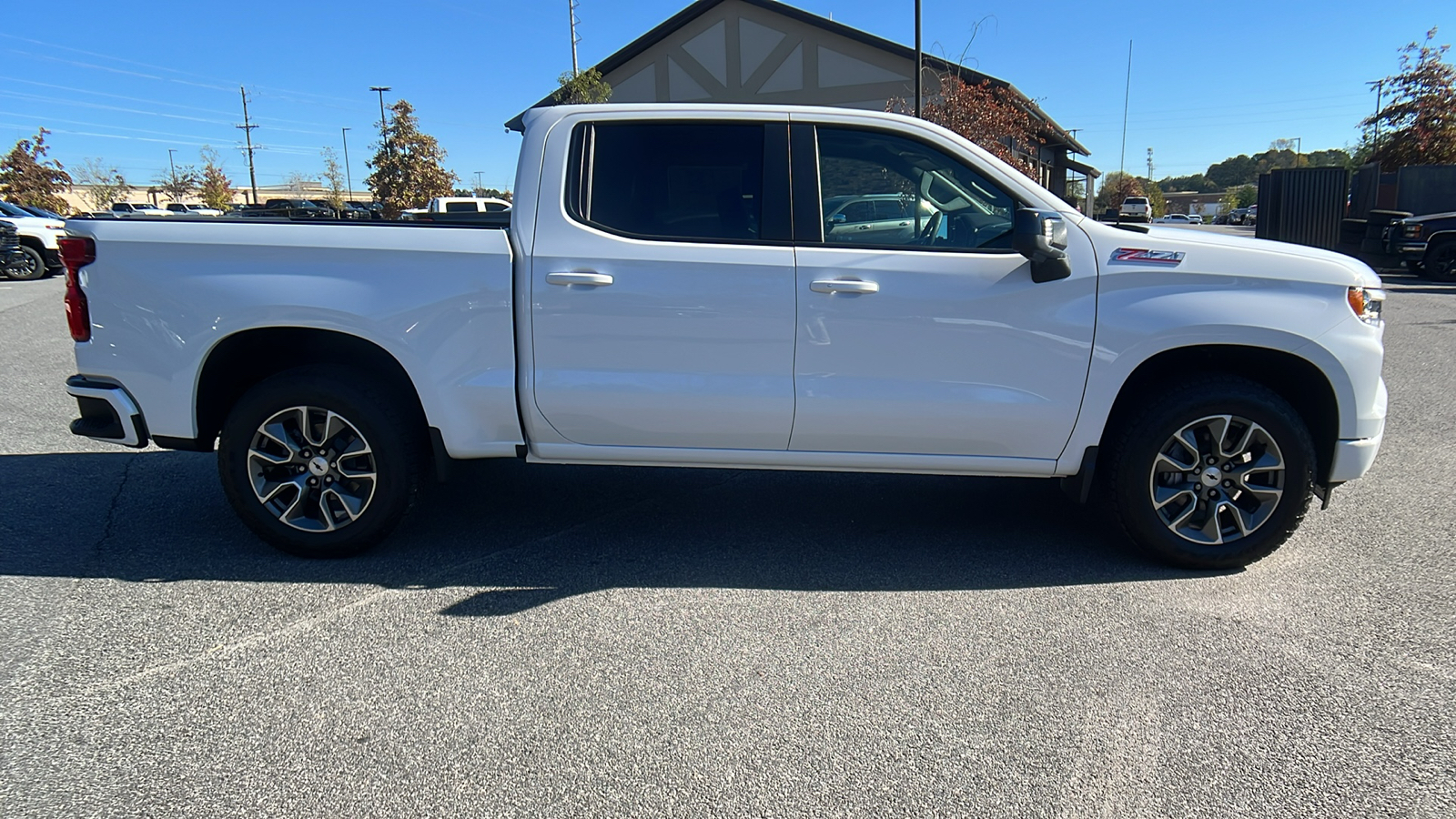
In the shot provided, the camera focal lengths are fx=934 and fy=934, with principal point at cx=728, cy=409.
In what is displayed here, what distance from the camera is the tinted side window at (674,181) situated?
161 inches

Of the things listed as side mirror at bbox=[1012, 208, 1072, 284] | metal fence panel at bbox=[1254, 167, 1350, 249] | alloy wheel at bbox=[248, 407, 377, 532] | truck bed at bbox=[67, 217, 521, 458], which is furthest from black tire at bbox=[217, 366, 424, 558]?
metal fence panel at bbox=[1254, 167, 1350, 249]

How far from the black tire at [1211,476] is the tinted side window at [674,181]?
75.4 inches

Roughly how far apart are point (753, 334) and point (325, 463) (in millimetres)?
2034

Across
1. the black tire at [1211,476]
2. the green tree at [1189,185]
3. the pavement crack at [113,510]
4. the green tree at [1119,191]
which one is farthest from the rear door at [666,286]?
the green tree at [1189,185]

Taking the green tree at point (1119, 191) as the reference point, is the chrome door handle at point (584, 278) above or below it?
below

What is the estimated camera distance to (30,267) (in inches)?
787

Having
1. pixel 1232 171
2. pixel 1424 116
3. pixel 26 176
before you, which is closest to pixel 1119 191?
pixel 1424 116

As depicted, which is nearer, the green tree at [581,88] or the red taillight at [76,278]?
the red taillight at [76,278]

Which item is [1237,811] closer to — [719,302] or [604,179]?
[719,302]

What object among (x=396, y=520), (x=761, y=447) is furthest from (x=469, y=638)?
(x=761, y=447)

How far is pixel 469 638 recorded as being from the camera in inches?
140

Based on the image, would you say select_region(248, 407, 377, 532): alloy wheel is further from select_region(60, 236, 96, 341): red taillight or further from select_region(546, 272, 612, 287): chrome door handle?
select_region(546, 272, 612, 287): chrome door handle

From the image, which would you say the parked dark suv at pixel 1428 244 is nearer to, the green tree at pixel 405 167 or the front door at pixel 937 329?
the front door at pixel 937 329

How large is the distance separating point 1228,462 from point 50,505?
593 centimetres
